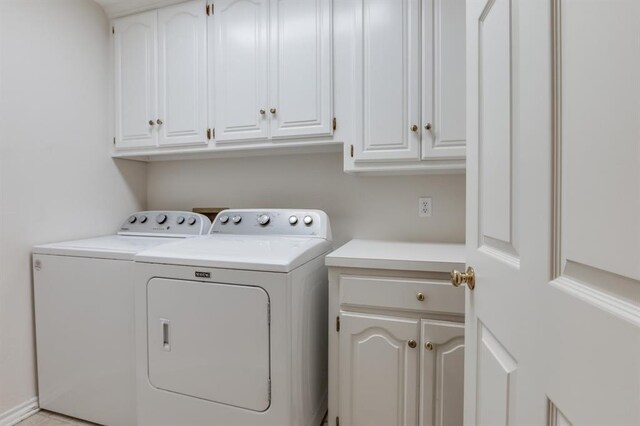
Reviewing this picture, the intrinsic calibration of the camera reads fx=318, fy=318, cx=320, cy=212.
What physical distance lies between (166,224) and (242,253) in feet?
3.29

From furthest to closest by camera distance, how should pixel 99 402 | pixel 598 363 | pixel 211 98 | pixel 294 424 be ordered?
pixel 211 98 → pixel 99 402 → pixel 294 424 → pixel 598 363

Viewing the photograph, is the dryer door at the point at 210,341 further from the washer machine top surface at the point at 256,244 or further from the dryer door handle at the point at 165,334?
the washer machine top surface at the point at 256,244

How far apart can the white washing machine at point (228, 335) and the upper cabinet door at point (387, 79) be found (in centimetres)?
67

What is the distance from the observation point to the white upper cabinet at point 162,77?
1986 millimetres

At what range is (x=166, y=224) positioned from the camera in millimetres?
2129

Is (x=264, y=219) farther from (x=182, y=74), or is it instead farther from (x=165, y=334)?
(x=182, y=74)

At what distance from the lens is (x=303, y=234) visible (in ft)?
5.93

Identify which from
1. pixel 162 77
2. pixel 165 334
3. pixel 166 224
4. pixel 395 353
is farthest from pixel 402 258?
pixel 162 77

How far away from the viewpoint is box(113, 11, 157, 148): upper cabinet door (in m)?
2.08

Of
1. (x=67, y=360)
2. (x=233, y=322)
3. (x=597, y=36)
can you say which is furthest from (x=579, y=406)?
(x=67, y=360)

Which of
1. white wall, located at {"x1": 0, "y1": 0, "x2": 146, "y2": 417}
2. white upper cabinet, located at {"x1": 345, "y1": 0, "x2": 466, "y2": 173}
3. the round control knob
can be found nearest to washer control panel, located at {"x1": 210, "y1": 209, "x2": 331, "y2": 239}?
the round control knob

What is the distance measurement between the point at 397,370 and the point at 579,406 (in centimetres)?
104

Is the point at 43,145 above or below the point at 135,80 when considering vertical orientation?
below

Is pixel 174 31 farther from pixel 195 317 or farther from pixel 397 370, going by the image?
pixel 397 370
